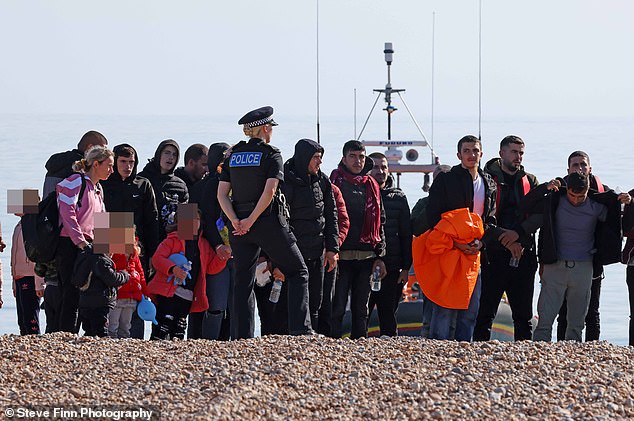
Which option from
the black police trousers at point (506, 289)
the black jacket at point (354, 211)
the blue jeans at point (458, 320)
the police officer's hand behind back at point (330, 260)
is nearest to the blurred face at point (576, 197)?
the black police trousers at point (506, 289)

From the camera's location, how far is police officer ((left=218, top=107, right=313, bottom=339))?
934 centimetres

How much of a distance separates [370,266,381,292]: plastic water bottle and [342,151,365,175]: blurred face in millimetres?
854

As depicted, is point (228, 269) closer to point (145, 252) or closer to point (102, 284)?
point (145, 252)

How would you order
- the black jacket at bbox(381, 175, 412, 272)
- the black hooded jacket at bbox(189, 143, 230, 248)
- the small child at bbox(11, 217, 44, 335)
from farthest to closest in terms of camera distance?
the black jacket at bbox(381, 175, 412, 272), the small child at bbox(11, 217, 44, 335), the black hooded jacket at bbox(189, 143, 230, 248)

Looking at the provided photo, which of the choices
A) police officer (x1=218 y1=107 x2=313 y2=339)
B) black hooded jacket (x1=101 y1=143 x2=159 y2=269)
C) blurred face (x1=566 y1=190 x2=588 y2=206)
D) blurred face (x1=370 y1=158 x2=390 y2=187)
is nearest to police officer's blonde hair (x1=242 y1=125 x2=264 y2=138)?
police officer (x1=218 y1=107 x2=313 y2=339)

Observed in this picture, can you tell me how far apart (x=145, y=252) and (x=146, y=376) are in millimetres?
2774

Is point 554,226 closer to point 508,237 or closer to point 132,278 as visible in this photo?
point 508,237

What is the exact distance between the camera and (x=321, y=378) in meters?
7.77

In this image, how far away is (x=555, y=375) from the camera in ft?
26.2

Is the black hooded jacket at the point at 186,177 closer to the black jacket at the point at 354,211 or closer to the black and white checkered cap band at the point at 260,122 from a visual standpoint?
the black jacket at the point at 354,211

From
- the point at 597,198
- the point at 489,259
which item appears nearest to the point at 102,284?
the point at 489,259

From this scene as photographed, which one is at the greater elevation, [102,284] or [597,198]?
[597,198]

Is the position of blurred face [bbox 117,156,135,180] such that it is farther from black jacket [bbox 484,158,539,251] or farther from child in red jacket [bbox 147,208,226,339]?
black jacket [bbox 484,158,539,251]

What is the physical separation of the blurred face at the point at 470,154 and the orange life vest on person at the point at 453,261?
0.35 m
